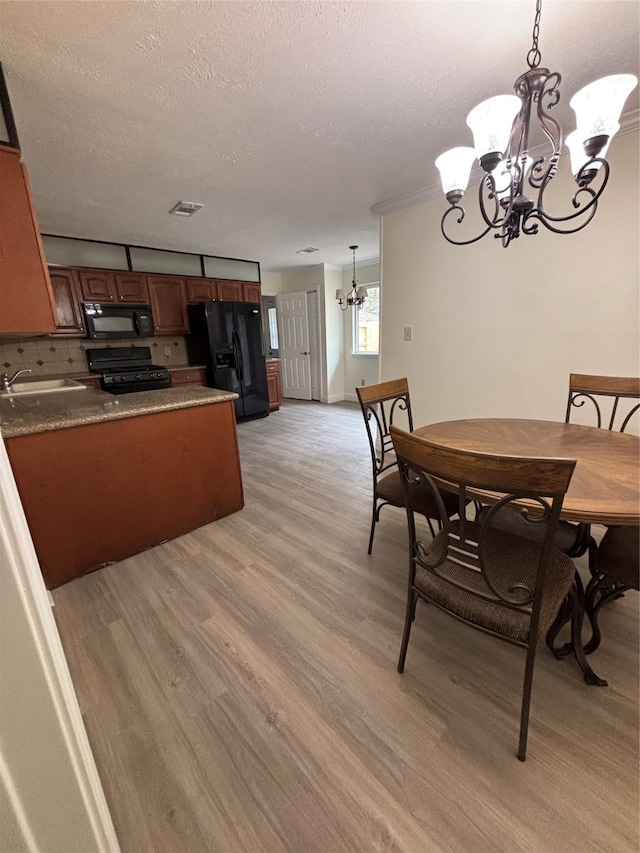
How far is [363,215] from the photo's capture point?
3430 mm

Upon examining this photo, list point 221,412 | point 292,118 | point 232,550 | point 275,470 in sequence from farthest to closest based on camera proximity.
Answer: point 275,470, point 221,412, point 232,550, point 292,118

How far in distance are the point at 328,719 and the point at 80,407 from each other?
6.65ft

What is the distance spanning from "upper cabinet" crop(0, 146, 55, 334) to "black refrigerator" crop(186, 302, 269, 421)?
279 centimetres

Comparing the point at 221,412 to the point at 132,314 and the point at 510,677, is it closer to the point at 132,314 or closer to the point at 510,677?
the point at 510,677

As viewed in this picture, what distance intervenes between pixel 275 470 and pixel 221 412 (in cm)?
113

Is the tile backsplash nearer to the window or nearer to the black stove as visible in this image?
the black stove

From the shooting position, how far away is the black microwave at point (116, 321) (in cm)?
397

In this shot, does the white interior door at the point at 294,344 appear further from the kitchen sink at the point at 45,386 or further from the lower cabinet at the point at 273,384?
the kitchen sink at the point at 45,386

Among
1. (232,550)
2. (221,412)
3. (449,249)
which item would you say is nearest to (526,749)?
(232,550)

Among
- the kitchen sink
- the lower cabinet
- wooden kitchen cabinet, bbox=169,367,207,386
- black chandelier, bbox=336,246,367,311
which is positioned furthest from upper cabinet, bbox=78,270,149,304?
black chandelier, bbox=336,246,367,311

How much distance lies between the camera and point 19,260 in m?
1.65

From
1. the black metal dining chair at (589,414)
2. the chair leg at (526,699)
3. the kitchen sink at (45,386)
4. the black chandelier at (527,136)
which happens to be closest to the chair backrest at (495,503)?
the chair leg at (526,699)

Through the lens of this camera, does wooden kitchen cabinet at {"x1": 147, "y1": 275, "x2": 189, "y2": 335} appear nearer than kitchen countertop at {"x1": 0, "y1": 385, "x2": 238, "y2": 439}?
No

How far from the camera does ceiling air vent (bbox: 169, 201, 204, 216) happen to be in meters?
2.94
